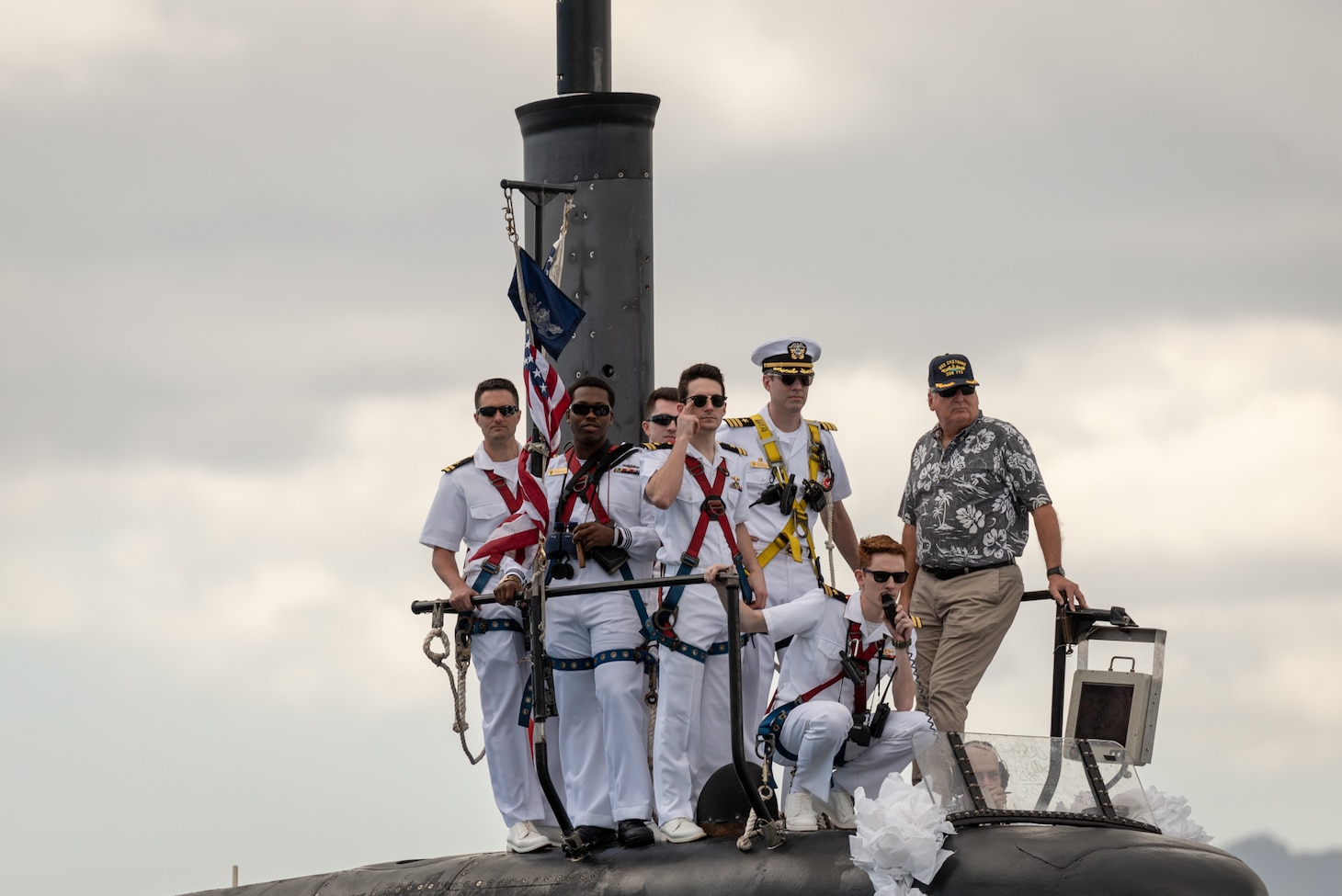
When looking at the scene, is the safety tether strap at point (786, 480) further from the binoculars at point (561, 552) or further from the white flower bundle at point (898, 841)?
the white flower bundle at point (898, 841)

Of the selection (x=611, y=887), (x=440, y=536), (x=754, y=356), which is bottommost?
(x=611, y=887)

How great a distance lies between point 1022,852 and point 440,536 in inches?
143

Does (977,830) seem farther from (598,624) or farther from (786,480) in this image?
(786,480)

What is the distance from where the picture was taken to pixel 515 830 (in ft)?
31.1

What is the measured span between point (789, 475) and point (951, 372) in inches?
37.3

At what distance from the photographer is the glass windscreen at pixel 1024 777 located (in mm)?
8102

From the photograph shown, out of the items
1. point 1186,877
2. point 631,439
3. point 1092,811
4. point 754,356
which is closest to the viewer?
point 1186,877

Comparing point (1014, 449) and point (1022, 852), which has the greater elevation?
point (1014, 449)

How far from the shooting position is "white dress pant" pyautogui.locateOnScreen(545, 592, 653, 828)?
8875 mm

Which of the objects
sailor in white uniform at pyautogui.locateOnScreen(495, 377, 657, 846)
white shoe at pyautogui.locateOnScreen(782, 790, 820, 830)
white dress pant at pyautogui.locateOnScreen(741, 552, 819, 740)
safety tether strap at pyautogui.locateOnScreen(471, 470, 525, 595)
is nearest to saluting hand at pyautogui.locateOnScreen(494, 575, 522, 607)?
sailor in white uniform at pyautogui.locateOnScreen(495, 377, 657, 846)

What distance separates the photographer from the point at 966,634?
977 cm

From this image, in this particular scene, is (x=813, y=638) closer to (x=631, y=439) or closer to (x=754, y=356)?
(x=754, y=356)

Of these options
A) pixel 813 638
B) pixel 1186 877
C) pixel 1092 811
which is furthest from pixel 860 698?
pixel 1186 877

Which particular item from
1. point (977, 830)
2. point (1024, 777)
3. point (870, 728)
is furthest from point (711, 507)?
point (977, 830)
